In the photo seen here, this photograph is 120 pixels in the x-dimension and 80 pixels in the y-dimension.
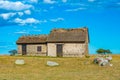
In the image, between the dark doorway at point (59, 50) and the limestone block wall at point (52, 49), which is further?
the limestone block wall at point (52, 49)

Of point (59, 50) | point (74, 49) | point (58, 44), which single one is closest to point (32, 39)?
point (58, 44)

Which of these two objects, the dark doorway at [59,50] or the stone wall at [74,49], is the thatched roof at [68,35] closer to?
the stone wall at [74,49]

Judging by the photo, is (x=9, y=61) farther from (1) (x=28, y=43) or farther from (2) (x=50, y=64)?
(1) (x=28, y=43)

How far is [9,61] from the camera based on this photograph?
4703cm

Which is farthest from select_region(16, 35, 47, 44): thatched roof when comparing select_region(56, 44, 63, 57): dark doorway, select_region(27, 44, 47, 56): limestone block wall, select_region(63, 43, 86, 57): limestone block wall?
select_region(63, 43, 86, 57): limestone block wall

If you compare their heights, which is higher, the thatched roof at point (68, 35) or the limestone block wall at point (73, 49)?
the thatched roof at point (68, 35)

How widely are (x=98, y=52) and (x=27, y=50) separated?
18.8 m

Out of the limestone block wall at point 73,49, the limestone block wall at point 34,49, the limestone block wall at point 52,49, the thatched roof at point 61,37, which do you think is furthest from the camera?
the limestone block wall at point 34,49

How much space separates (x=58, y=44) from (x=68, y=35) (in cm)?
309

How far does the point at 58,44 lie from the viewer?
214ft

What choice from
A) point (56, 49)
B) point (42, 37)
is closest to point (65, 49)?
point (56, 49)

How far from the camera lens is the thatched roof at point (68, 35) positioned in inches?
2525

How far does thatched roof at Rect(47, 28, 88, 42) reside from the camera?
64144 mm

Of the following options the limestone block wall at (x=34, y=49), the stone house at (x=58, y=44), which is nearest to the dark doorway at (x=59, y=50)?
the stone house at (x=58, y=44)
